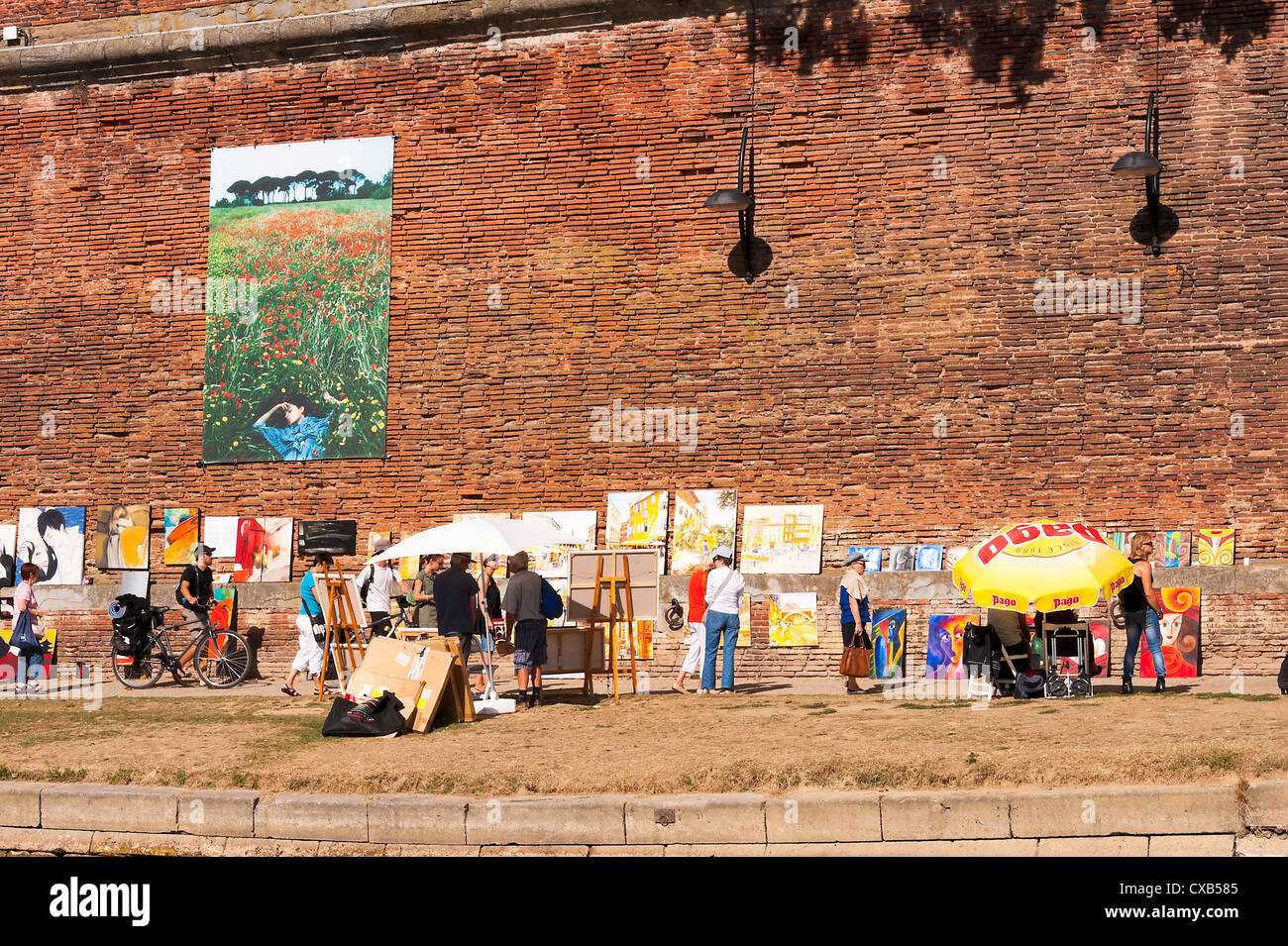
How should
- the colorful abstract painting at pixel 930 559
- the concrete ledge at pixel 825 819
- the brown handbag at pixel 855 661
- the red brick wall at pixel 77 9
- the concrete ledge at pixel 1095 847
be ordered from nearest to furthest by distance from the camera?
the concrete ledge at pixel 1095 847 < the concrete ledge at pixel 825 819 < the brown handbag at pixel 855 661 < the colorful abstract painting at pixel 930 559 < the red brick wall at pixel 77 9

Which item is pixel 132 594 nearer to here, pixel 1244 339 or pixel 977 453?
pixel 977 453

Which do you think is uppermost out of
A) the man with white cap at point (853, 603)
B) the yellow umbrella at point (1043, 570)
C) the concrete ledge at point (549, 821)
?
the yellow umbrella at point (1043, 570)

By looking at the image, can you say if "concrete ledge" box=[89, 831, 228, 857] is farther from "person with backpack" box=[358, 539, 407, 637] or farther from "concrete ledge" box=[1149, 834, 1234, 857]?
"concrete ledge" box=[1149, 834, 1234, 857]

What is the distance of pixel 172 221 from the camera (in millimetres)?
19453

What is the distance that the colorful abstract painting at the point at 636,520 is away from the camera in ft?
57.4

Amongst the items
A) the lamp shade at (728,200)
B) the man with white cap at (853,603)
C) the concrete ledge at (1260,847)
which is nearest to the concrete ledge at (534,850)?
the concrete ledge at (1260,847)

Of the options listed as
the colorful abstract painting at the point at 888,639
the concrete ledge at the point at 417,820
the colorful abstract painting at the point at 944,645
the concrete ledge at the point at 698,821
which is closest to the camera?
the concrete ledge at the point at 698,821

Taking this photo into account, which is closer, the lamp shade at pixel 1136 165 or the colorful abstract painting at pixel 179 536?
the lamp shade at pixel 1136 165

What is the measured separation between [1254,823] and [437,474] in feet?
39.3

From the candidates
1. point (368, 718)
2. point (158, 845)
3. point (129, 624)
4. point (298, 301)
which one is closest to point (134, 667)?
point (129, 624)

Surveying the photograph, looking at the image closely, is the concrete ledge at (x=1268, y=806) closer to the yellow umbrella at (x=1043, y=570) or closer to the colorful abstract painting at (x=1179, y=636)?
the yellow umbrella at (x=1043, y=570)

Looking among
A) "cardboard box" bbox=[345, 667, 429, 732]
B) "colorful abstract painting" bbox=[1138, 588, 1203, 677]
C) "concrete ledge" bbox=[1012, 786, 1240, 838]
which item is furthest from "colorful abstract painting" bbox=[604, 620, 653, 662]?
"concrete ledge" bbox=[1012, 786, 1240, 838]

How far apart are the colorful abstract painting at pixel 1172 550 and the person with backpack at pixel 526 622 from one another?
24.2 feet

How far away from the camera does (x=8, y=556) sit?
19.4m
